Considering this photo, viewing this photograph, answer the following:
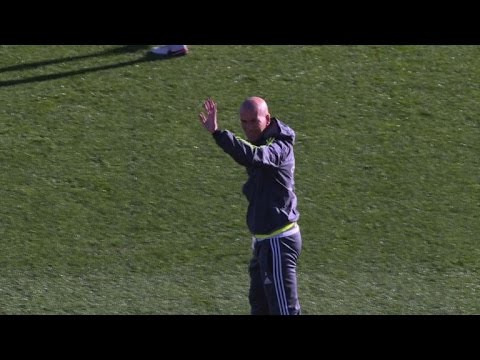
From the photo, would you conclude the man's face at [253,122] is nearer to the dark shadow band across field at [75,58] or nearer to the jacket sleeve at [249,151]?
the jacket sleeve at [249,151]

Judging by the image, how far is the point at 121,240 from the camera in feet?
37.6

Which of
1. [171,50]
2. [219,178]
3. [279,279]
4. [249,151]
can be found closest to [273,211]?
[279,279]

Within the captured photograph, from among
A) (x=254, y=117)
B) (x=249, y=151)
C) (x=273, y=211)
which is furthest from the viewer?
(x=273, y=211)

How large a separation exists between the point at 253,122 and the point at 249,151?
37cm

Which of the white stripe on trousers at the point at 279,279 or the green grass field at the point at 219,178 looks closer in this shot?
the white stripe on trousers at the point at 279,279

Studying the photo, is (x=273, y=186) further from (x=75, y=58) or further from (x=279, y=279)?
(x=75, y=58)

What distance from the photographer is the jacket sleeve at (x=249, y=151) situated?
823cm

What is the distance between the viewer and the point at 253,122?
8602 mm

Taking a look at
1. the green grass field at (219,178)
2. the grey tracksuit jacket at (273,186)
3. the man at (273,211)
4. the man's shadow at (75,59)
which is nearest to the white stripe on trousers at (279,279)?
the man at (273,211)

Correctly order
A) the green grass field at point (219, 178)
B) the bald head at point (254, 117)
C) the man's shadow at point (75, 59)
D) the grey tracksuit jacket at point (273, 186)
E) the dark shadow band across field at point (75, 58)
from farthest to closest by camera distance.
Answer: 1. the dark shadow band across field at point (75, 58)
2. the man's shadow at point (75, 59)
3. the green grass field at point (219, 178)
4. the grey tracksuit jacket at point (273, 186)
5. the bald head at point (254, 117)

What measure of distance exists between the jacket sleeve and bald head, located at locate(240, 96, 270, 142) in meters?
0.15

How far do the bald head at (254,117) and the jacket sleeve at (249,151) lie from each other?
15 centimetres

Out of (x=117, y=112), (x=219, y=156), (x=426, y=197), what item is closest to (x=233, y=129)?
(x=219, y=156)

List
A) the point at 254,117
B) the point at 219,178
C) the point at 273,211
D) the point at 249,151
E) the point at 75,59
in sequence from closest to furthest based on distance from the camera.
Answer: the point at 249,151 → the point at 254,117 → the point at 273,211 → the point at 219,178 → the point at 75,59
